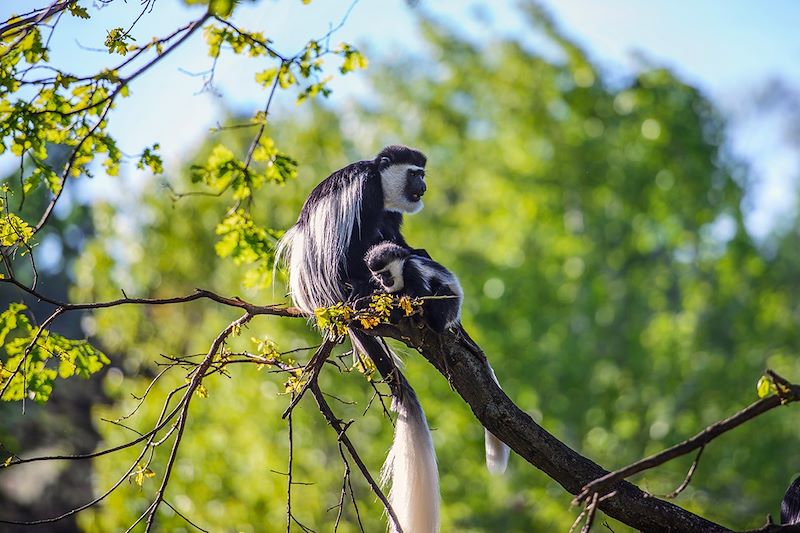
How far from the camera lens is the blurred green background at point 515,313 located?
9.75m

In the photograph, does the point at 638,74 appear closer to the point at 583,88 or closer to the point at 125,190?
the point at 583,88

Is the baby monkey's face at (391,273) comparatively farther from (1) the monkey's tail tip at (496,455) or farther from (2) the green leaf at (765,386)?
(2) the green leaf at (765,386)

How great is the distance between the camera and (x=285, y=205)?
36.2 ft

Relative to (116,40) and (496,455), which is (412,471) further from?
(116,40)

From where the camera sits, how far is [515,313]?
13.1m

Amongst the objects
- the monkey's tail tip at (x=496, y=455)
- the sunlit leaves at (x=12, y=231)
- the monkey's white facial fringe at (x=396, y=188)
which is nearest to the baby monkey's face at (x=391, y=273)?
the monkey's tail tip at (x=496, y=455)

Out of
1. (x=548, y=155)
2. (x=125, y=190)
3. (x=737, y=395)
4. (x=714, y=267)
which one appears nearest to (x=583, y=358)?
(x=737, y=395)

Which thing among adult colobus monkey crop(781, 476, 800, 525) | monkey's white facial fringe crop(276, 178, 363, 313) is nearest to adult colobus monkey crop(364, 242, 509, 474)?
monkey's white facial fringe crop(276, 178, 363, 313)

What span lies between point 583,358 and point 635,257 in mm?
3458

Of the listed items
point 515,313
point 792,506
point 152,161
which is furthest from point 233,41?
point 515,313

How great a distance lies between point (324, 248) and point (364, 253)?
0.57ft

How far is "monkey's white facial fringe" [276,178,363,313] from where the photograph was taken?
3.51 meters

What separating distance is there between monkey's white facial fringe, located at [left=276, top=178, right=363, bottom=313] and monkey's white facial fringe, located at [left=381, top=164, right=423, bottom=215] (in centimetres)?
28

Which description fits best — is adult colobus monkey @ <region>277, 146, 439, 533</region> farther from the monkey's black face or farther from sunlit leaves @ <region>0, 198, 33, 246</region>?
sunlit leaves @ <region>0, 198, 33, 246</region>
